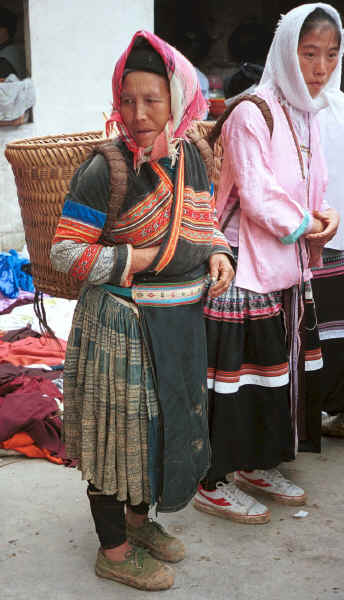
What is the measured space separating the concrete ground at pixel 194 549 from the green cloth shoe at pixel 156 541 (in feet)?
0.16

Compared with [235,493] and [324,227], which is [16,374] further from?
[324,227]

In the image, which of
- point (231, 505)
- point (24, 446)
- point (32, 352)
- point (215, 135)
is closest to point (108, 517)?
point (231, 505)

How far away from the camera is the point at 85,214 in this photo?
186cm

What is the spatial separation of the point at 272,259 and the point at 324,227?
256mm

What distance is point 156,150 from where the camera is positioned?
6.14 ft

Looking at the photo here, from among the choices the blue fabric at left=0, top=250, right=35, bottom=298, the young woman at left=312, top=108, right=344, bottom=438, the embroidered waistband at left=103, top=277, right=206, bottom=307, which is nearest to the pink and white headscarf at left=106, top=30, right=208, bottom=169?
the embroidered waistband at left=103, top=277, right=206, bottom=307

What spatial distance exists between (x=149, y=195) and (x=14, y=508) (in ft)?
5.12

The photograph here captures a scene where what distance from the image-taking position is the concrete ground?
2223 mm

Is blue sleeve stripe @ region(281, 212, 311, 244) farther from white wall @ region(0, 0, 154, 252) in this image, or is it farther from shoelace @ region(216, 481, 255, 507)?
white wall @ region(0, 0, 154, 252)

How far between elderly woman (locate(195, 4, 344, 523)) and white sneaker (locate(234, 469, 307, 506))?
1 cm

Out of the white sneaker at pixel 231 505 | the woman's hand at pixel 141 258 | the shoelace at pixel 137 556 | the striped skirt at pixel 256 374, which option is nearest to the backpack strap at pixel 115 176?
the woman's hand at pixel 141 258

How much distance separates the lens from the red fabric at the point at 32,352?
4180 mm

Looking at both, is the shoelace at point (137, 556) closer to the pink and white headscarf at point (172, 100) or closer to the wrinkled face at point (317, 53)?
the pink and white headscarf at point (172, 100)

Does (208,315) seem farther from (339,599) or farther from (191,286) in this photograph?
(339,599)
